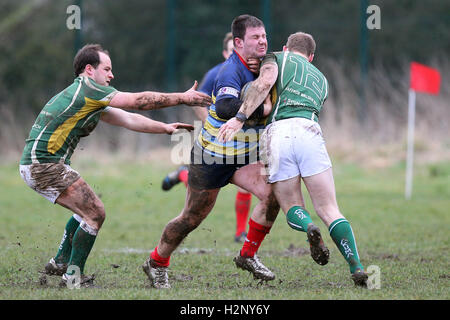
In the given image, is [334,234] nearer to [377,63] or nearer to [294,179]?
[294,179]

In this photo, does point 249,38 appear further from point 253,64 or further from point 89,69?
point 89,69

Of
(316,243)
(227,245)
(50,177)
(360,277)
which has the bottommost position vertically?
(227,245)

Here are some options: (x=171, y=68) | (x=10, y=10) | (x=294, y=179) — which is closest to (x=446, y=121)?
(x=171, y=68)

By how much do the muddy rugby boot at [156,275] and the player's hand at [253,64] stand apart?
5.79 ft

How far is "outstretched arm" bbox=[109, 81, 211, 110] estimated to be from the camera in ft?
17.2

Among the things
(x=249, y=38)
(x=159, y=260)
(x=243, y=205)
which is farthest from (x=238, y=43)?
(x=243, y=205)

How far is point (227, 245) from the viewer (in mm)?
8164

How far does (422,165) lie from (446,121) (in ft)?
5.45

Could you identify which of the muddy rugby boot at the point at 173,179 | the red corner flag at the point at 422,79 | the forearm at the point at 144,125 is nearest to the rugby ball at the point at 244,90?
the forearm at the point at 144,125

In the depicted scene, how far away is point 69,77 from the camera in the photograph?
2156 centimetres

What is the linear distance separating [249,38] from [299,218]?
1.43 m

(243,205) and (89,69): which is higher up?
(89,69)

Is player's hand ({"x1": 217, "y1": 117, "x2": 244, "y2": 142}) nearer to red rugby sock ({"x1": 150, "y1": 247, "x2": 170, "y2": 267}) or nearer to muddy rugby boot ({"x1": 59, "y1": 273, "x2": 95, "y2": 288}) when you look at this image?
red rugby sock ({"x1": 150, "y1": 247, "x2": 170, "y2": 267})

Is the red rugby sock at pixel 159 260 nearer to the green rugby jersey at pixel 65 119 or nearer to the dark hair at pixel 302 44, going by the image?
the green rugby jersey at pixel 65 119
